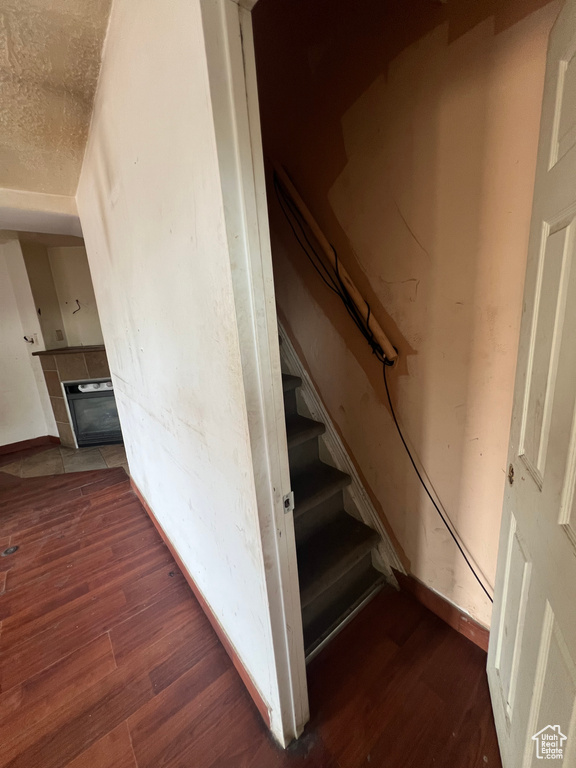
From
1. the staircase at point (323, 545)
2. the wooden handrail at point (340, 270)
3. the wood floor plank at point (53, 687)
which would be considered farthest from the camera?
the staircase at point (323, 545)

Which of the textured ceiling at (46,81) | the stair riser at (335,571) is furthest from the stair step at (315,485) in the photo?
the textured ceiling at (46,81)

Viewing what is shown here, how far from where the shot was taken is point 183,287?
862 millimetres

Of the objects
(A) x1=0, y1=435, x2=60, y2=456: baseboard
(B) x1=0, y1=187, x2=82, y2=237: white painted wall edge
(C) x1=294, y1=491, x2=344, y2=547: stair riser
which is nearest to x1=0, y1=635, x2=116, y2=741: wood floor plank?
(C) x1=294, y1=491, x2=344, y2=547: stair riser

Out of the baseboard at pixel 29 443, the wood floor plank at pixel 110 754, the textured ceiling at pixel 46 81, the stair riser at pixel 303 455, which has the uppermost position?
the textured ceiling at pixel 46 81

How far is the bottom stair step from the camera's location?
4.36ft

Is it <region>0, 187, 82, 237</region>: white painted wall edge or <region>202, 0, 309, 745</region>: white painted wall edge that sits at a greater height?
<region>0, 187, 82, 237</region>: white painted wall edge

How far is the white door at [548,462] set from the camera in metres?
0.58

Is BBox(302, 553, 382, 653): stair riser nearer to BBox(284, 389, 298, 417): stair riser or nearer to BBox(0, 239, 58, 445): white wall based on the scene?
BBox(284, 389, 298, 417): stair riser

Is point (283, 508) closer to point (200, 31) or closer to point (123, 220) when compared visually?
point (200, 31)

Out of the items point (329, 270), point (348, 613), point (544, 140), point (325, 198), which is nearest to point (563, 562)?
point (544, 140)

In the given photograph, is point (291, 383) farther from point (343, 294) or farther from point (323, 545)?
point (323, 545)

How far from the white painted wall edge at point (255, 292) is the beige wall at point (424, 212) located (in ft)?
2.41

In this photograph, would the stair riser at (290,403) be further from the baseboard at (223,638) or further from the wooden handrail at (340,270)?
the baseboard at (223,638)

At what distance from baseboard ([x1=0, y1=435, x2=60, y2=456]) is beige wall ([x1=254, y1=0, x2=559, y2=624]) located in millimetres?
3967
